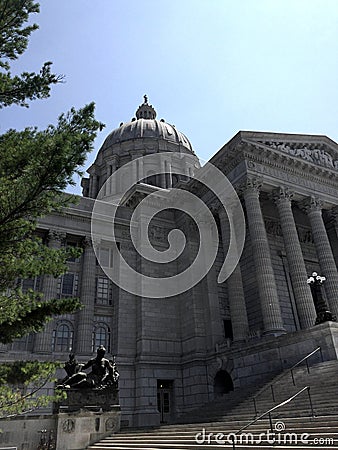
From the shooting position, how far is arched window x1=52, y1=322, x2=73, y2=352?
2547 cm

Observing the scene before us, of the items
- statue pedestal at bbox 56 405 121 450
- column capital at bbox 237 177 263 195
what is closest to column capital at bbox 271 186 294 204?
column capital at bbox 237 177 263 195

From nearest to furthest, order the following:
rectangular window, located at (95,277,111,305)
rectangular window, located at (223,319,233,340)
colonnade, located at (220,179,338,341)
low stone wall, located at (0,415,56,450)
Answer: low stone wall, located at (0,415,56,450)
colonnade, located at (220,179,338,341)
rectangular window, located at (223,319,233,340)
rectangular window, located at (95,277,111,305)

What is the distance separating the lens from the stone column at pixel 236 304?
2391 cm

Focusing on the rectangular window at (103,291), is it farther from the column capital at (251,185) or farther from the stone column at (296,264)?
the stone column at (296,264)

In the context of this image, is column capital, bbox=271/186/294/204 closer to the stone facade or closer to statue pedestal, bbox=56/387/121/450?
the stone facade

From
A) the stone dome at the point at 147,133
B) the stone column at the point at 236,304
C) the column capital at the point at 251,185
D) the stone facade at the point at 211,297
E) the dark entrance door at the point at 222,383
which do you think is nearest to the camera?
the stone facade at the point at 211,297

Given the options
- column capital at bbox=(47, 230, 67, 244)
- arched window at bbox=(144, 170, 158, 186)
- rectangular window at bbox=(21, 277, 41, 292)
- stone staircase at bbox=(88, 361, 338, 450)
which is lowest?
stone staircase at bbox=(88, 361, 338, 450)

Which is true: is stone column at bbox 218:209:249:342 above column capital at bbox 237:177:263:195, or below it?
below

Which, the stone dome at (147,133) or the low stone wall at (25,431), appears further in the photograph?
the stone dome at (147,133)

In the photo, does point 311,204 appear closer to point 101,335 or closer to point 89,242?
point 89,242

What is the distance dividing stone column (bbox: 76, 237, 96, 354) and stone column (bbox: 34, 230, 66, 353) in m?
1.94

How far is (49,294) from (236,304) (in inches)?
519

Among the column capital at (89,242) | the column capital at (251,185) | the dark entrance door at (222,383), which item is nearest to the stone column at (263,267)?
the column capital at (251,185)

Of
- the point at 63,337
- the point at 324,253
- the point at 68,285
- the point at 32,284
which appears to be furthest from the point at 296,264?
the point at 32,284
